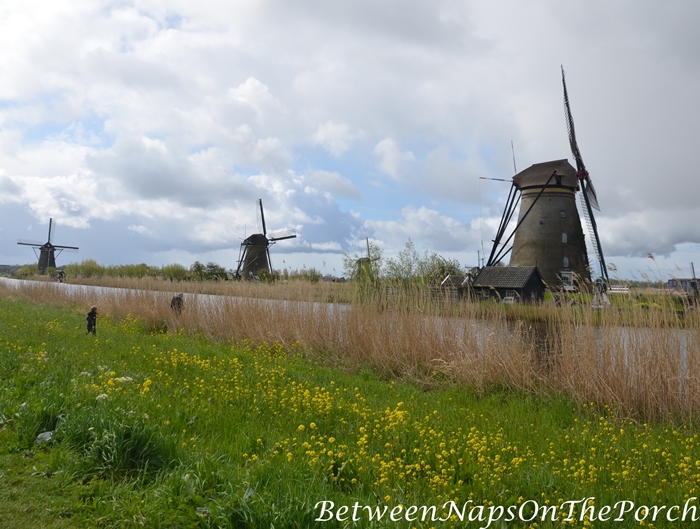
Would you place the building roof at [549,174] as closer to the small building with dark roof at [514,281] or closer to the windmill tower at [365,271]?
the small building with dark roof at [514,281]

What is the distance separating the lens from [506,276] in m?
28.8

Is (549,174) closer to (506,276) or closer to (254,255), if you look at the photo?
(506,276)

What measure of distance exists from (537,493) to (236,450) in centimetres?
257

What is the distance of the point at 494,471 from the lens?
4430 mm

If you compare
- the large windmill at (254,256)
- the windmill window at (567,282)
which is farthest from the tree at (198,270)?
the windmill window at (567,282)

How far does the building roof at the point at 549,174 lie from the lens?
3075cm

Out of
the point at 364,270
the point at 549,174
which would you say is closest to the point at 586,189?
the point at 549,174

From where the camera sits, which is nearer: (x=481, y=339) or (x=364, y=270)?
(x=481, y=339)

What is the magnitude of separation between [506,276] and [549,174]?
7.02 metres

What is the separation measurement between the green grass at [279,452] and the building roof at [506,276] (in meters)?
20.8

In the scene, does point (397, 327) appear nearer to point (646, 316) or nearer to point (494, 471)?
point (646, 316)

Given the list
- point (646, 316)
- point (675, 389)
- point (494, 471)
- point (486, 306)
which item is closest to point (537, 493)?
point (494, 471)

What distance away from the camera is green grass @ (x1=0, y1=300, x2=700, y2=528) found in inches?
139

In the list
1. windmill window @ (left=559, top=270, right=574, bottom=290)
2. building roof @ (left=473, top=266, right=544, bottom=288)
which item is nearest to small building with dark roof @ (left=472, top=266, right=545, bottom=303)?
building roof @ (left=473, top=266, right=544, bottom=288)
